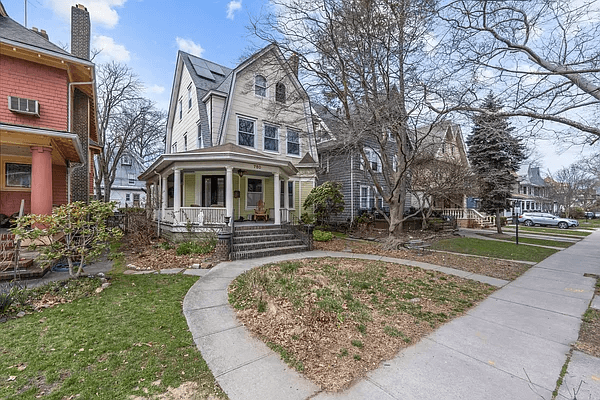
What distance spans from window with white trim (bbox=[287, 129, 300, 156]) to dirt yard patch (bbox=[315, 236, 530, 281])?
718cm

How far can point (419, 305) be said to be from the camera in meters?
4.62

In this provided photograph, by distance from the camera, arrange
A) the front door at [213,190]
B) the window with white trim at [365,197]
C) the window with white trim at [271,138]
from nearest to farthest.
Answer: the front door at [213,190], the window with white trim at [271,138], the window with white trim at [365,197]

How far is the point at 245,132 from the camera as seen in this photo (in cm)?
1441

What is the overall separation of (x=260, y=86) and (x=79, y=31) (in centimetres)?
862

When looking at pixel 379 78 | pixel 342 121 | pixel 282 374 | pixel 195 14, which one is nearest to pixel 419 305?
pixel 282 374

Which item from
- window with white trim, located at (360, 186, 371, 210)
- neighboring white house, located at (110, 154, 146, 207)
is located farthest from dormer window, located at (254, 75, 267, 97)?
neighboring white house, located at (110, 154, 146, 207)

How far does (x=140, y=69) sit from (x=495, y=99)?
24903 millimetres

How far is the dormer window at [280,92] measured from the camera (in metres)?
15.6

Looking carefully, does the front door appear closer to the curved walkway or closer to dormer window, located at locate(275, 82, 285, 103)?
dormer window, located at locate(275, 82, 285, 103)

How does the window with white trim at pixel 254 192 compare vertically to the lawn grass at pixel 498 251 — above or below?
above

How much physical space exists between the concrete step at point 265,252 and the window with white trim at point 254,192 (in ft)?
17.9

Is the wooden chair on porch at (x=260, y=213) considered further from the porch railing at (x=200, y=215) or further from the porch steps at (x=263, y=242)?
the porch railing at (x=200, y=215)

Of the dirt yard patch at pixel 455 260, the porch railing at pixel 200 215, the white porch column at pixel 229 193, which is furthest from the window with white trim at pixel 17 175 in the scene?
the dirt yard patch at pixel 455 260

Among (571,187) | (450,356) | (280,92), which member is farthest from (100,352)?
(571,187)
